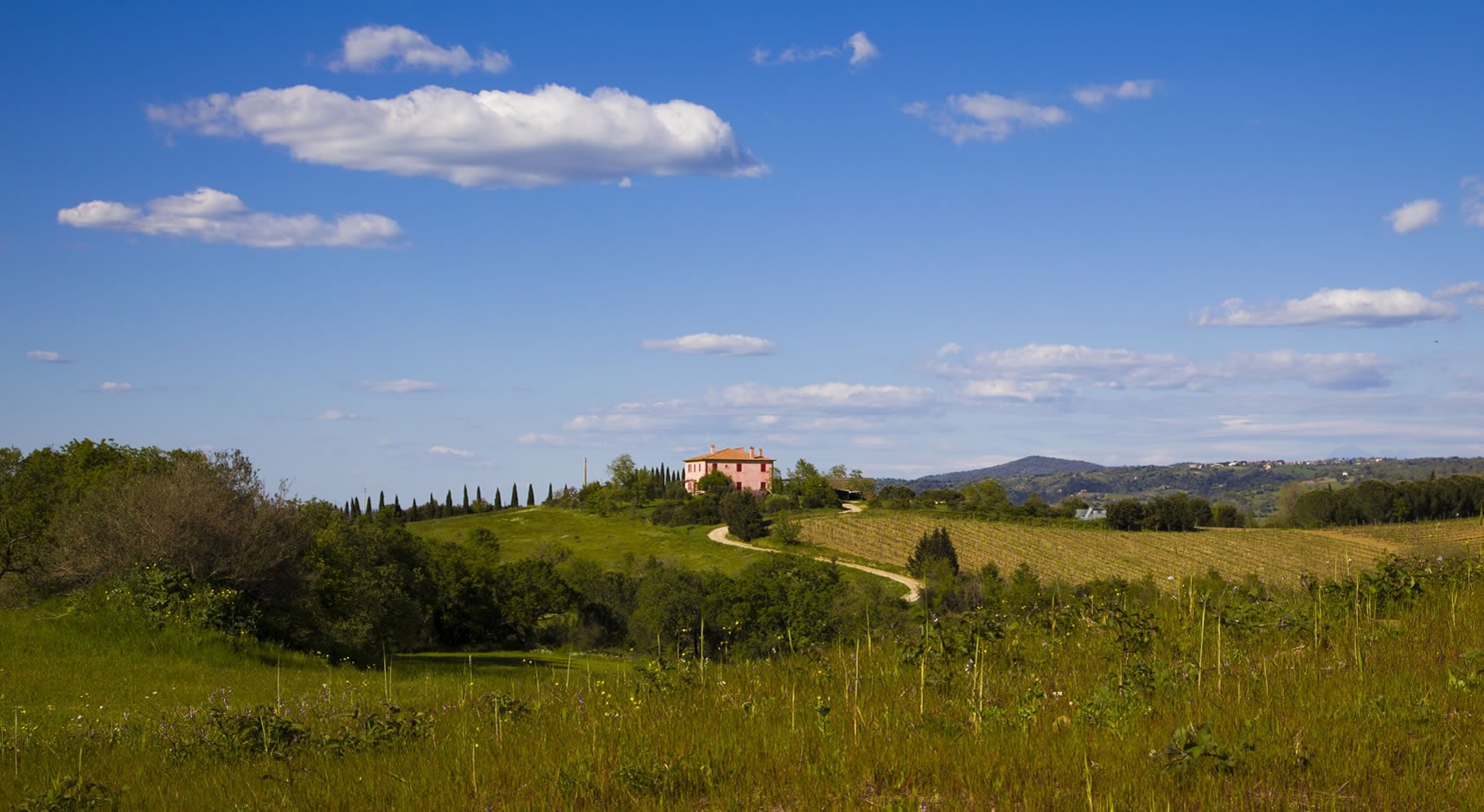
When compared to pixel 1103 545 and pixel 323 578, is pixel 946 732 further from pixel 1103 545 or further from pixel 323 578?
pixel 1103 545

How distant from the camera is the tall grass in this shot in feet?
16.5

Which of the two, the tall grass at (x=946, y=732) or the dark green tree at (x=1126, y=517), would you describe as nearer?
the tall grass at (x=946, y=732)

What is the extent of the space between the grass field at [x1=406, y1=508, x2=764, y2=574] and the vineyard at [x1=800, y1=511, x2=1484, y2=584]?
15272mm

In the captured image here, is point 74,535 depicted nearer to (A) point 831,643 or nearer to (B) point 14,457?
(A) point 831,643

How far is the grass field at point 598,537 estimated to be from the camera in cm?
11056

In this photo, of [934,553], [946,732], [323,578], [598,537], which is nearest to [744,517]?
[598,537]

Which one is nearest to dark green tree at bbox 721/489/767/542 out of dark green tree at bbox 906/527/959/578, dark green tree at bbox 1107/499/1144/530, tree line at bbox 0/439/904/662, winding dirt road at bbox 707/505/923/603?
winding dirt road at bbox 707/505/923/603

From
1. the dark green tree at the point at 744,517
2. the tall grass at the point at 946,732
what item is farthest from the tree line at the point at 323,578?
the dark green tree at the point at 744,517

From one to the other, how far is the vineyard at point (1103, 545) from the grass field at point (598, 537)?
15272 mm

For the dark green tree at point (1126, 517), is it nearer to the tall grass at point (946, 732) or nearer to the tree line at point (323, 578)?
the tree line at point (323, 578)

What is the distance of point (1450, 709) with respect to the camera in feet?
19.7

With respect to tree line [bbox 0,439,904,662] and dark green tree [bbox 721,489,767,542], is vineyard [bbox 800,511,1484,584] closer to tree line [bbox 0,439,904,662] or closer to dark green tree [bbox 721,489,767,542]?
dark green tree [bbox 721,489,767,542]

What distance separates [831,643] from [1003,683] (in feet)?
11.9

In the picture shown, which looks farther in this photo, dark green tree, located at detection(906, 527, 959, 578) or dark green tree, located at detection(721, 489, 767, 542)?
dark green tree, located at detection(721, 489, 767, 542)
